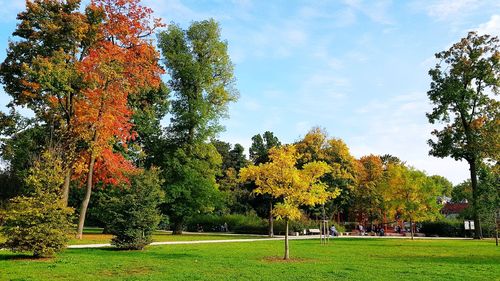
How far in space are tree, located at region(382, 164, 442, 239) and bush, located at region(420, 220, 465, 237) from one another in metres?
11.2

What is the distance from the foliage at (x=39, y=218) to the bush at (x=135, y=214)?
12.4 feet

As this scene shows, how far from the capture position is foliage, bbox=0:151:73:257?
51.6ft

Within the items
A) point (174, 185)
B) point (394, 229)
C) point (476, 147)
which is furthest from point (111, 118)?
point (394, 229)

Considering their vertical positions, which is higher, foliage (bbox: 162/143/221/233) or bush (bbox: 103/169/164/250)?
foliage (bbox: 162/143/221/233)

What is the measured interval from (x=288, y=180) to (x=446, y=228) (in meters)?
35.9

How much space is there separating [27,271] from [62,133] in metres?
17.5

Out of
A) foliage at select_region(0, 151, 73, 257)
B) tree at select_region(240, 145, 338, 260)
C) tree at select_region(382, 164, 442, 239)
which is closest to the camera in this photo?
foliage at select_region(0, 151, 73, 257)

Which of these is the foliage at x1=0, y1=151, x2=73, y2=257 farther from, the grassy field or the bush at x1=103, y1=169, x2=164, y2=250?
the bush at x1=103, y1=169, x2=164, y2=250

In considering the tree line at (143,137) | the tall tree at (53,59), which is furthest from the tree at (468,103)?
the tall tree at (53,59)

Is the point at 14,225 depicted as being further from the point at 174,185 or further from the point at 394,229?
the point at 394,229

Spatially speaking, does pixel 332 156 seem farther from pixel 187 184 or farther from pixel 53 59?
pixel 53 59

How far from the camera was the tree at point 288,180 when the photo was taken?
17656mm

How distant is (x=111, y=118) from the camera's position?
28859 millimetres

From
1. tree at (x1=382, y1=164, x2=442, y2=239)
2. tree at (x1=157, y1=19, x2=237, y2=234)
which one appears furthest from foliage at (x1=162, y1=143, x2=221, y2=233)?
tree at (x1=382, y1=164, x2=442, y2=239)
